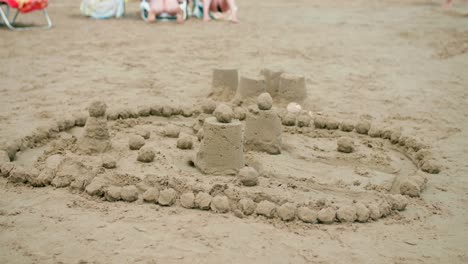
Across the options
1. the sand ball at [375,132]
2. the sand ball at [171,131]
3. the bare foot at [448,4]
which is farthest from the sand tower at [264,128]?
the bare foot at [448,4]

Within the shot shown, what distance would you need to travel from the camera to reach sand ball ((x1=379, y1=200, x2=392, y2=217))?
3880 millimetres

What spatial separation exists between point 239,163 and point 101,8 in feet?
27.0

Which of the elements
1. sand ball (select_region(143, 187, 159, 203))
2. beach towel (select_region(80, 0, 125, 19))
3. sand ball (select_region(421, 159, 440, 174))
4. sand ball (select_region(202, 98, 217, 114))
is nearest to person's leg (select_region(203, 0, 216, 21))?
beach towel (select_region(80, 0, 125, 19))

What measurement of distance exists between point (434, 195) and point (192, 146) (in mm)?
1892

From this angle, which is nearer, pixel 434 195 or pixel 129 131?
pixel 434 195

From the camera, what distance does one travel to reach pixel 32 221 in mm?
3631

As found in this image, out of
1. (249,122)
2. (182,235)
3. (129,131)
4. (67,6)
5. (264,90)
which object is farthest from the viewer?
(67,6)

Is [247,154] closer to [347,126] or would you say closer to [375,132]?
[347,126]

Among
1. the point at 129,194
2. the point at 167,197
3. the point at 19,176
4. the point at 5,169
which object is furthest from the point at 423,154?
the point at 5,169

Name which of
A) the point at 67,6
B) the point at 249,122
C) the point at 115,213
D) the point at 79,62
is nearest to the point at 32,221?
the point at 115,213

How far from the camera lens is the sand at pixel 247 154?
3428mm

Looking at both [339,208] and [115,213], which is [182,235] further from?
[339,208]

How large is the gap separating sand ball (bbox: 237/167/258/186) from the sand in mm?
149

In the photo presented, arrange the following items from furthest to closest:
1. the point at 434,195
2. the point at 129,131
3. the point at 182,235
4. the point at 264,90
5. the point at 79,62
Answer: the point at 79,62 < the point at 264,90 < the point at 129,131 < the point at 434,195 < the point at 182,235
